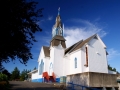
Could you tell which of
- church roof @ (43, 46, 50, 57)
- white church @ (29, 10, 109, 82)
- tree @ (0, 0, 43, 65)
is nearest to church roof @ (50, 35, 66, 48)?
white church @ (29, 10, 109, 82)

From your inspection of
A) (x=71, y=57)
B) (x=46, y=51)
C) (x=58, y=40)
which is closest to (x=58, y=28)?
(x=58, y=40)

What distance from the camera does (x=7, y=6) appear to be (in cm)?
885

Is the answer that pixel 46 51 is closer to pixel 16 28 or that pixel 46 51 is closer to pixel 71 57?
pixel 71 57

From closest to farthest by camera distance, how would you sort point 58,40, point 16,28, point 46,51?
point 16,28
point 58,40
point 46,51

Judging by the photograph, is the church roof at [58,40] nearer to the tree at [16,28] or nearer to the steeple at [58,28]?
the steeple at [58,28]

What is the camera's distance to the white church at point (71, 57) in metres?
23.1

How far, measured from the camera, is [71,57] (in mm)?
27078

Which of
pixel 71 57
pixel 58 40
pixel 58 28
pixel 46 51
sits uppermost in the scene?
pixel 58 28

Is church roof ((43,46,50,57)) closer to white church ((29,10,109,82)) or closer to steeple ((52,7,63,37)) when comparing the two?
white church ((29,10,109,82))

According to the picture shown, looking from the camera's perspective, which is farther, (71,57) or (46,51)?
(46,51)

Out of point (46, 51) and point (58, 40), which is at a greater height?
point (58, 40)

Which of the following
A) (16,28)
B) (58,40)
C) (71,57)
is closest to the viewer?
(16,28)

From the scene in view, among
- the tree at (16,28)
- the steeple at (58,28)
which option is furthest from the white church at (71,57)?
the tree at (16,28)

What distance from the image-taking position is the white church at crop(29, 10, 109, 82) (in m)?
23.1
